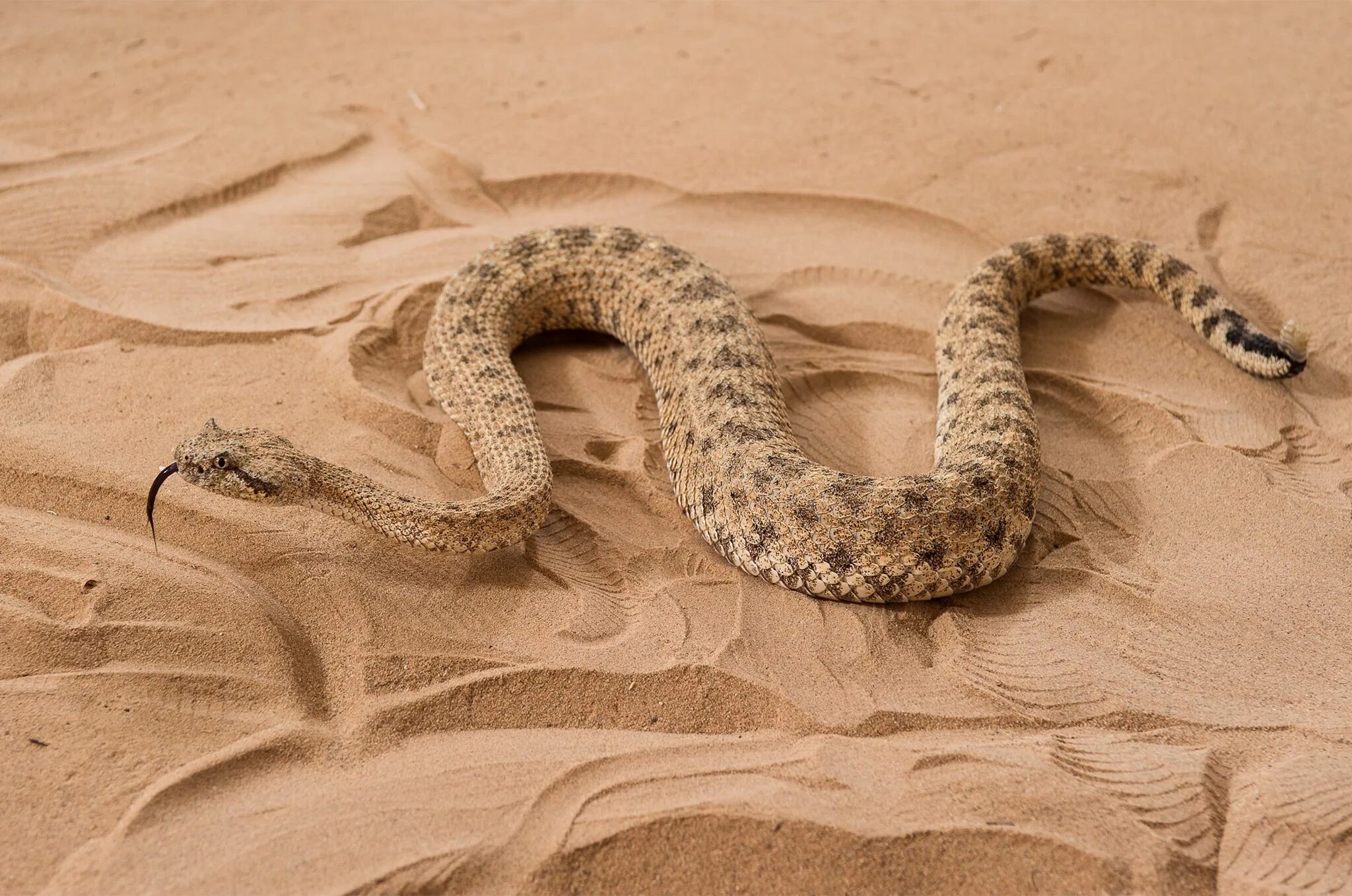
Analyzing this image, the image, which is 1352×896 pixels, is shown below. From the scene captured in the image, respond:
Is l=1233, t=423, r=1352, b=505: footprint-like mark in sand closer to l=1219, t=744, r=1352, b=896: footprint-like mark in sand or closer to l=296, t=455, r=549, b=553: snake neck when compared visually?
l=1219, t=744, r=1352, b=896: footprint-like mark in sand

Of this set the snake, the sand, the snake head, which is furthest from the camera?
the snake

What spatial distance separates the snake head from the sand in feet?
0.71

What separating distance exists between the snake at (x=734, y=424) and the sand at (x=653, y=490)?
162 millimetres

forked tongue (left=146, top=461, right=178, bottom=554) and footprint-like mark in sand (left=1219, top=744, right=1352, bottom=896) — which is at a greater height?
forked tongue (left=146, top=461, right=178, bottom=554)

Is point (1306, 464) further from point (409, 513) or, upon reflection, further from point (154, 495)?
point (154, 495)

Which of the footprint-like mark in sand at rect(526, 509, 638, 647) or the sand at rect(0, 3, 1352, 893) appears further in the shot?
the footprint-like mark in sand at rect(526, 509, 638, 647)

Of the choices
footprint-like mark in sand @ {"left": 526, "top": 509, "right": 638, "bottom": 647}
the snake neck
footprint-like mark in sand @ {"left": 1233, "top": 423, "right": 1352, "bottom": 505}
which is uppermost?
footprint-like mark in sand @ {"left": 1233, "top": 423, "right": 1352, "bottom": 505}

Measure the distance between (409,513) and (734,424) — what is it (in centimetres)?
154

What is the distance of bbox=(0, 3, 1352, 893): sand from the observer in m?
3.23

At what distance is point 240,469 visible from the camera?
Result: 412 cm

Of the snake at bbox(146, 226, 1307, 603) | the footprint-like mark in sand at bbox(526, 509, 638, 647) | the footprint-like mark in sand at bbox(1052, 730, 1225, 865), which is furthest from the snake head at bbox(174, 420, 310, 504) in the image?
the footprint-like mark in sand at bbox(1052, 730, 1225, 865)

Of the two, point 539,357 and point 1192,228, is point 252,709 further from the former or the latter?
point 1192,228

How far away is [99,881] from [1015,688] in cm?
309

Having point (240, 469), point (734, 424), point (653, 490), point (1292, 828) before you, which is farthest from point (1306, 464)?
point (240, 469)
